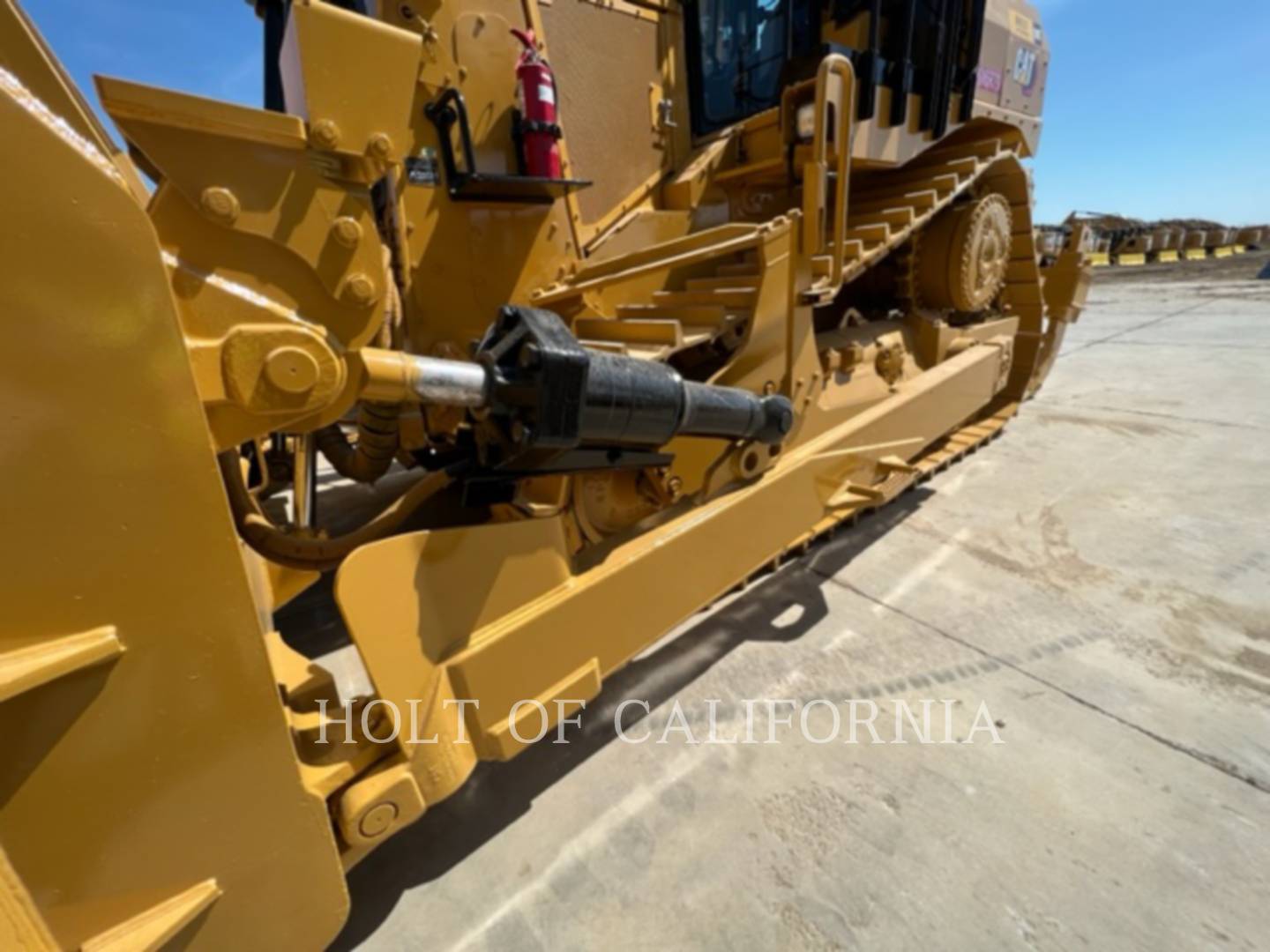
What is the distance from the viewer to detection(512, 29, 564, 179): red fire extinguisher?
2355 mm

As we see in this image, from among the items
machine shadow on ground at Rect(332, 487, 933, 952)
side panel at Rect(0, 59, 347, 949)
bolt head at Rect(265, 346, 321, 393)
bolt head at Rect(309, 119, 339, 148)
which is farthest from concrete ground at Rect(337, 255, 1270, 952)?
bolt head at Rect(309, 119, 339, 148)

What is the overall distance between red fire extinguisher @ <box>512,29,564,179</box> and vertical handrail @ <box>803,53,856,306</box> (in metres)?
1.09

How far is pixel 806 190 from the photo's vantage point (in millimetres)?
2273

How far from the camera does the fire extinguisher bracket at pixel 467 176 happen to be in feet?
7.75

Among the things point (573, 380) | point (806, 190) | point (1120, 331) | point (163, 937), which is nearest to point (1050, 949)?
point (573, 380)

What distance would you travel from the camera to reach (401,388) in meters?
1.16

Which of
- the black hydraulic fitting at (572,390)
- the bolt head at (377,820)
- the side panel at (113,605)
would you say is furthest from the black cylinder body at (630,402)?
the bolt head at (377,820)

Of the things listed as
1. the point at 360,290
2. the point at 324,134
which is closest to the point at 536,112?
the point at 324,134

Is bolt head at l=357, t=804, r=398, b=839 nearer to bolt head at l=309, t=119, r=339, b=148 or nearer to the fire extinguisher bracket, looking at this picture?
bolt head at l=309, t=119, r=339, b=148

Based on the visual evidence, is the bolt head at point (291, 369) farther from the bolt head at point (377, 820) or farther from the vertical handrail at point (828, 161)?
the vertical handrail at point (828, 161)

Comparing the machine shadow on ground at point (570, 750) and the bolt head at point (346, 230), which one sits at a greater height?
the bolt head at point (346, 230)

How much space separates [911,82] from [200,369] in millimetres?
3590

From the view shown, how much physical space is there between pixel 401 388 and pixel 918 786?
182 centimetres

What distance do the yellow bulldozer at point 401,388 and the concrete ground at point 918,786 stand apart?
37cm
